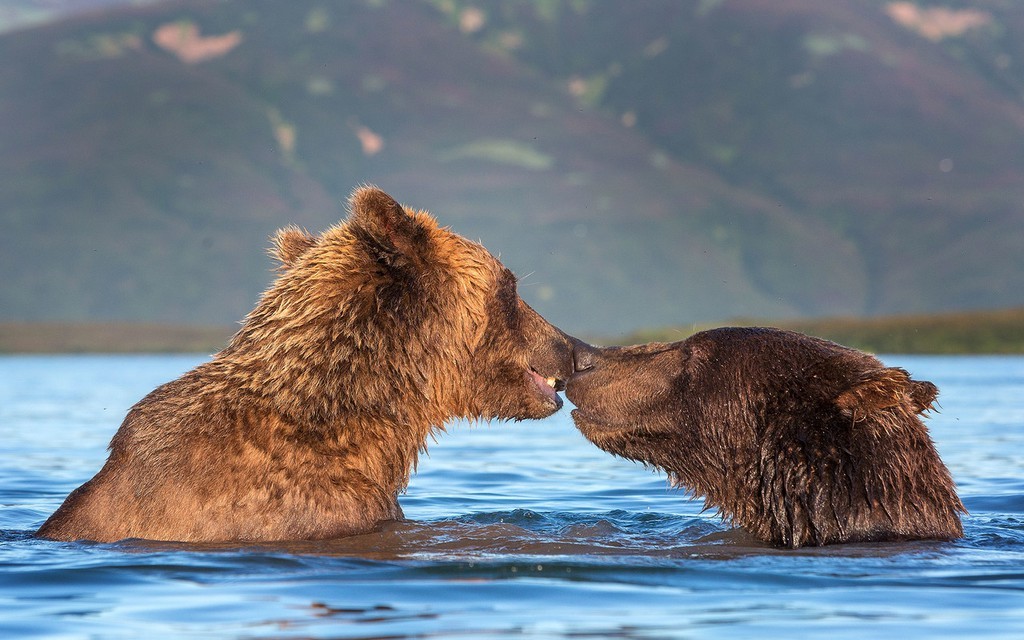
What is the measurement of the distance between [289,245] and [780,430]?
132 inches

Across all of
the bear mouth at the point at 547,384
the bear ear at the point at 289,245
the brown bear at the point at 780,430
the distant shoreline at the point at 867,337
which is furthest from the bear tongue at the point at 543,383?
the distant shoreline at the point at 867,337

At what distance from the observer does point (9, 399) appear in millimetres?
32406

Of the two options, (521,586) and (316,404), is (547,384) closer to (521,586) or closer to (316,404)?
(316,404)

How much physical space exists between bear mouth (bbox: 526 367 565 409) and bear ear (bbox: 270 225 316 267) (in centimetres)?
166

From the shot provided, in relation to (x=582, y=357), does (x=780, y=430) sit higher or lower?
lower

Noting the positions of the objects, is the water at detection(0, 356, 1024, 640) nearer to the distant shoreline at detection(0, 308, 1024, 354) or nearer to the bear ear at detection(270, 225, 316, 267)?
the bear ear at detection(270, 225, 316, 267)

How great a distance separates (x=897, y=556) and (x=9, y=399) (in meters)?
29.1

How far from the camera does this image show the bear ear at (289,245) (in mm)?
8445

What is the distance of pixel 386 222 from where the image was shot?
25.9ft

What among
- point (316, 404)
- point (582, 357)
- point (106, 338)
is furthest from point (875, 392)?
point (106, 338)

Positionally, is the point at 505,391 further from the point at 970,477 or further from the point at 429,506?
the point at 970,477

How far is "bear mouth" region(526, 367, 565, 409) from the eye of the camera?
8555 millimetres

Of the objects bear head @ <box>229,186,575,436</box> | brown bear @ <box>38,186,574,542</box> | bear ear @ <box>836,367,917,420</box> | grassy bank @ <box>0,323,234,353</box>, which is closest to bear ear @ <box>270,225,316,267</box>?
bear head @ <box>229,186,575,436</box>

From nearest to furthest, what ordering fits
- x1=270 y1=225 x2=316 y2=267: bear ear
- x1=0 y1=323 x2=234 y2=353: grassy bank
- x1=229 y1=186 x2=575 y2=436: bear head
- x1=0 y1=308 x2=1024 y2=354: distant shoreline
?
x1=229 y1=186 x2=575 y2=436: bear head
x1=270 y1=225 x2=316 y2=267: bear ear
x1=0 y1=308 x2=1024 y2=354: distant shoreline
x1=0 y1=323 x2=234 y2=353: grassy bank
